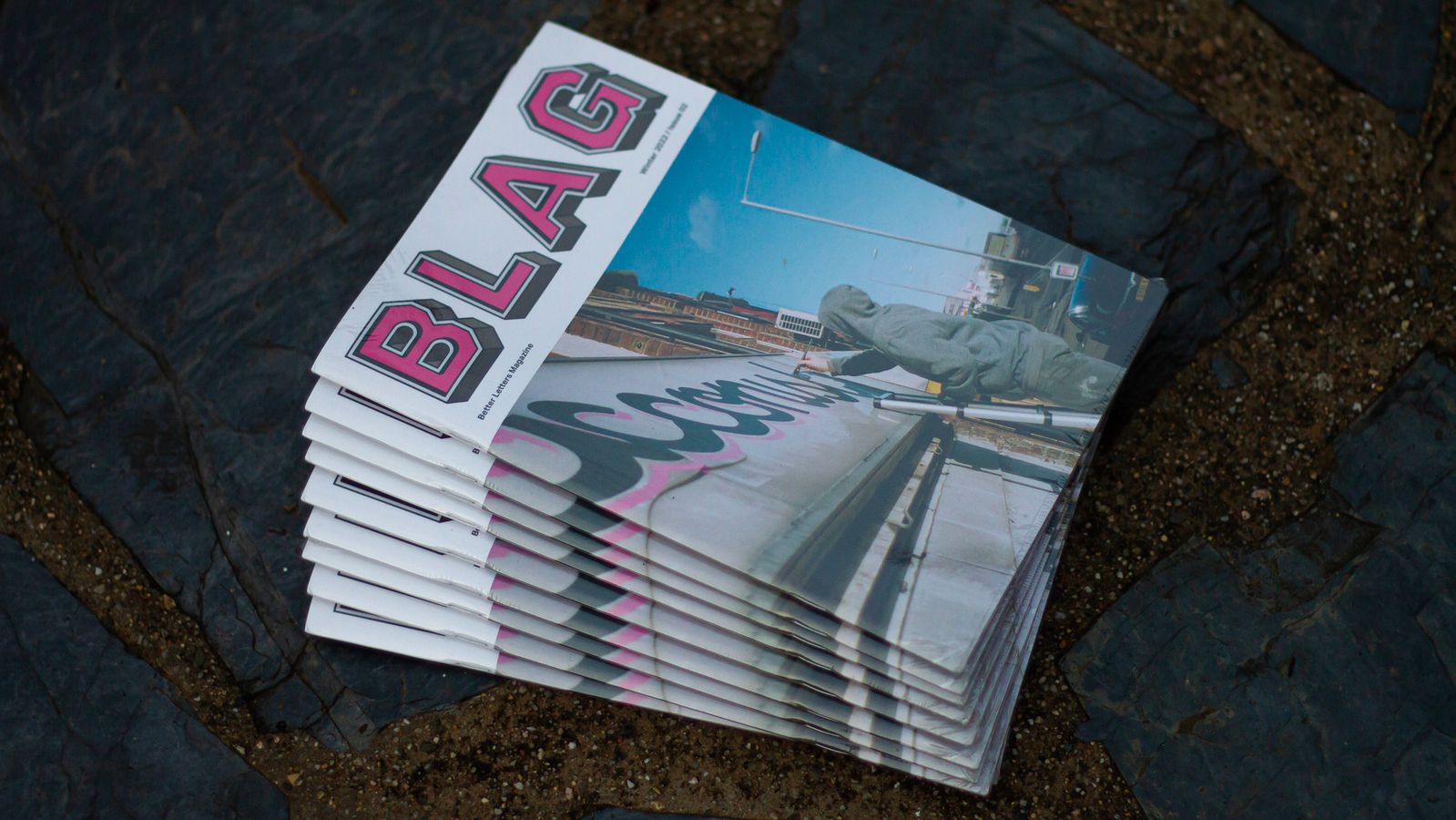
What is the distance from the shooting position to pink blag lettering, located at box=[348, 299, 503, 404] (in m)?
1.26

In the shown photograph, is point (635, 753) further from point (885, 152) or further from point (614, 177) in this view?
point (885, 152)

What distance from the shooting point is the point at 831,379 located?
4.37ft

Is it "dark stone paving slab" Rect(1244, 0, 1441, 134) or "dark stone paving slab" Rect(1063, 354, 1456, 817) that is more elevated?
"dark stone paving slab" Rect(1244, 0, 1441, 134)

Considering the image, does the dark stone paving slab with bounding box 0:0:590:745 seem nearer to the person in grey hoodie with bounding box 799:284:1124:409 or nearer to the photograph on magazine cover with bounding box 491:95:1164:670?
the photograph on magazine cover with bounding box 491:95:1164:670

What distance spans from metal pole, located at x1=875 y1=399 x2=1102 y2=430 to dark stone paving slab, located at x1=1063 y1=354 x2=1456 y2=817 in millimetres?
247

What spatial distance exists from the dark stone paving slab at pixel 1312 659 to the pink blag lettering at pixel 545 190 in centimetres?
87

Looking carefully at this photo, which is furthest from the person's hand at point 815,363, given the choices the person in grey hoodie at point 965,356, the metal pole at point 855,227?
the metal pole at point 855,227

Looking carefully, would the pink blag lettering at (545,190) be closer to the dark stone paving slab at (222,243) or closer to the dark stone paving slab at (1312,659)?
the dark stone paving slab at (222,243)

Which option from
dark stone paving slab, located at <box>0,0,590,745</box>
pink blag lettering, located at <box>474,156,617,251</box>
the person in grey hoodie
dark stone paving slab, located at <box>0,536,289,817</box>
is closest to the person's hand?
the person in grey hoodie

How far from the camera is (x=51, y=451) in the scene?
1440 mm

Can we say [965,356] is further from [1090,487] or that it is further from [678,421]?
[678,421]

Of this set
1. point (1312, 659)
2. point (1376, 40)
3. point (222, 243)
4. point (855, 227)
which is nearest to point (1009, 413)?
point (855, 227)

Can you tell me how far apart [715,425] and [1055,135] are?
74 cm

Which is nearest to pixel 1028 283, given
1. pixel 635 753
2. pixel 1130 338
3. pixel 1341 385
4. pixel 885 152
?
→ pixel 1130 338
